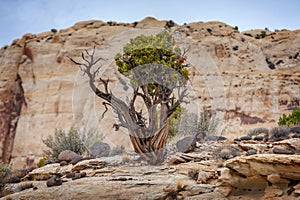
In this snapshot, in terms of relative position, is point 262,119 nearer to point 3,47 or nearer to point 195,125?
point 195,125

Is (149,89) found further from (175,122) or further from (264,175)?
(175,122)

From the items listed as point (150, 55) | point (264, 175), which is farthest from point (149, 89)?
point (264, 175)

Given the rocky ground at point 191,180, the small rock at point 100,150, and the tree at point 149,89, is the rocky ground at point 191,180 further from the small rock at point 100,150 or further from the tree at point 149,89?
the small rock at point 100,150

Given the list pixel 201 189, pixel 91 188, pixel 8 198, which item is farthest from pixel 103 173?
pixel 201 189

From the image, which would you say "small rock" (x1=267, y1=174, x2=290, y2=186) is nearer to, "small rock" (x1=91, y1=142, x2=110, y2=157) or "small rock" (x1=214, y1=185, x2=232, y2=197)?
"small rock" (x1=214, y1=185, x2=232, y2=197)

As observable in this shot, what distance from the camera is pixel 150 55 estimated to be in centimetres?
1286

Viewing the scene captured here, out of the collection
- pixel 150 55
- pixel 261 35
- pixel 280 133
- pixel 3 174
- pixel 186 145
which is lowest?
pixel 3 174

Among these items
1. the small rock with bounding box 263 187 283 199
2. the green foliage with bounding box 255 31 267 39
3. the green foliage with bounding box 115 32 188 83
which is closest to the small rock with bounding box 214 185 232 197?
the small rock with bounding box 263 187 283 199

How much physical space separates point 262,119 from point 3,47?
96.3ft

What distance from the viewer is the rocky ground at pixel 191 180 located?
6957 millimetres

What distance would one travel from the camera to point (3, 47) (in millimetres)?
36312

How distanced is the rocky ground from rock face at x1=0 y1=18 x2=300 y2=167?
14.9 m

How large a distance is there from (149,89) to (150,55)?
140 centimetres

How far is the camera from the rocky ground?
696cm
